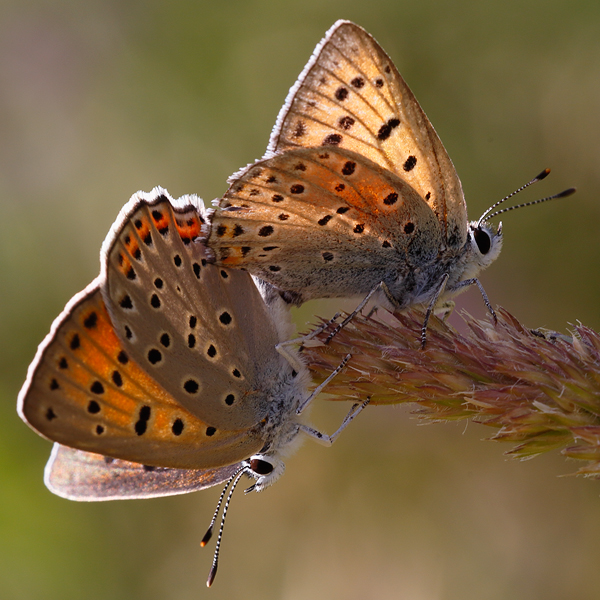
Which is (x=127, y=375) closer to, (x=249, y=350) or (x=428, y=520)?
(x=249, y=350)

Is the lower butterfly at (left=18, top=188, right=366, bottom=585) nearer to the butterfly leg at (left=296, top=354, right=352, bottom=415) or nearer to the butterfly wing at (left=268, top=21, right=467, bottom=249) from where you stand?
the butterfly leg at (left=296, top=354, right=352, bottom=415)

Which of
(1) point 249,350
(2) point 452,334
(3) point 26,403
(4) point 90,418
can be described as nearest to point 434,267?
(2) point 452,334

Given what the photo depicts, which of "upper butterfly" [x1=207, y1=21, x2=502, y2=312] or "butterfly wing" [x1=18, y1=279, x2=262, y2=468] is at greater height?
"upper butterfly" [x1=207, y1=21, x2=502, y2=312]

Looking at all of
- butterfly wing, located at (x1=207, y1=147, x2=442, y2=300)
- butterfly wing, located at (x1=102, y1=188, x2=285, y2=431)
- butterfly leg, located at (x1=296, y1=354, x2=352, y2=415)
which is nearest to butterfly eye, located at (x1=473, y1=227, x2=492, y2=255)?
butterfly wing, located at (x1=207, y1=147, x2=442, y2=300)

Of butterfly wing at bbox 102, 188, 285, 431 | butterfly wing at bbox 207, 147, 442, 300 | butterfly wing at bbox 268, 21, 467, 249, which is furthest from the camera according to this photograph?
butterfly wing at bbox 268, 21, 467, 249

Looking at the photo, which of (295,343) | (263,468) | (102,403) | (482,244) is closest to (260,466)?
(263,468)

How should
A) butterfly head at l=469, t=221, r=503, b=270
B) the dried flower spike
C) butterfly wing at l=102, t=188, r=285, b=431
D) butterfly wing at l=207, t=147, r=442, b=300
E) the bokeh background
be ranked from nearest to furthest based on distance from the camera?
the dried flower spike
butterfly wing at l=102, t=188, r=285, b=431
butterfly wing at l=207, t=147, r=442, b=300
butterfly head at l=469, t=221, r=503, b=270
the bokeh background

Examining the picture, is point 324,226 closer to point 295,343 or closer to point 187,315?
point 295,343

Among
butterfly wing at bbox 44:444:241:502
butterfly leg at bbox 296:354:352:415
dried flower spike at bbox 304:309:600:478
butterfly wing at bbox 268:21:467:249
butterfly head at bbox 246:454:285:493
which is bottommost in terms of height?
butterfly head at bbox 246:454:285:493
